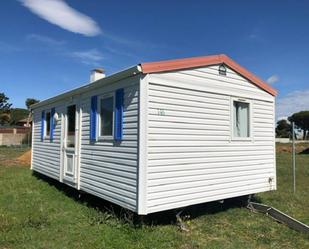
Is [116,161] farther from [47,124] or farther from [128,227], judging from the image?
[47,124]

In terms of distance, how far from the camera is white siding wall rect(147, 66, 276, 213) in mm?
5719

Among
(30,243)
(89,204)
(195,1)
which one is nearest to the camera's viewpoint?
(30,243)

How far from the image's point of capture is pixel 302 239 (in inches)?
220

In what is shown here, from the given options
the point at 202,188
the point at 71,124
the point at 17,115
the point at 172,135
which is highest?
the point at 17,115

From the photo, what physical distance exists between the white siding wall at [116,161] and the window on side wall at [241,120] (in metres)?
2.53

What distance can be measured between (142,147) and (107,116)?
1.61 metres

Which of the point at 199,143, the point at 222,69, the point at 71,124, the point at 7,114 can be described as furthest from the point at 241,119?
the point at 7,114

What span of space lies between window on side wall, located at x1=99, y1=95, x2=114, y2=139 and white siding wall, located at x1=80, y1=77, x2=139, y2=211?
Result: 15cm

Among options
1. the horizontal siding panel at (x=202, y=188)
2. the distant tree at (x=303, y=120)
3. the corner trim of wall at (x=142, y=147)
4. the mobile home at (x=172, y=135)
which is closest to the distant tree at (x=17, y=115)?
the mobile home at (x=172, y=135)

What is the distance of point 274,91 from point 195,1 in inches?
143

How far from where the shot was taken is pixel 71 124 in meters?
8.66

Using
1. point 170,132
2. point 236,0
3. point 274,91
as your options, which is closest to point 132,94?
point 170,132

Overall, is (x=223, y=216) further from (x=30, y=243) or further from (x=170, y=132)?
(x=30, y=243)

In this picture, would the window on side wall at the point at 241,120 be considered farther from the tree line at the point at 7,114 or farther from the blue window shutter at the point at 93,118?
the tree line at the point at 7,114
